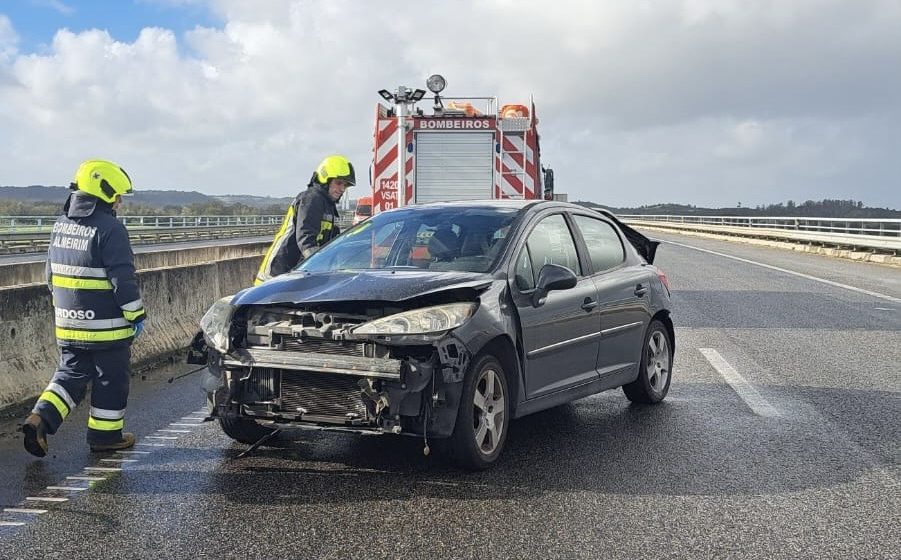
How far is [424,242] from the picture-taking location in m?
6.27

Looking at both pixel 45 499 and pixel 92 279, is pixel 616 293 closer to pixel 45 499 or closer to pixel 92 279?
Result: pixel 92 279

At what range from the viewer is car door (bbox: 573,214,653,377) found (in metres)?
6.67

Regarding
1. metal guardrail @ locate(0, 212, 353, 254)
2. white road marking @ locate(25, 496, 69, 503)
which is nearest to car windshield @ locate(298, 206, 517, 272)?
white road marking @ locate(25, 496, 69, 503)

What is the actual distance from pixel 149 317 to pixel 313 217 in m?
2.65

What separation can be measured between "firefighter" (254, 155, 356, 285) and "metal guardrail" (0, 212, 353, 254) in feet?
34.5

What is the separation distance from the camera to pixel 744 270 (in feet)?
73.6

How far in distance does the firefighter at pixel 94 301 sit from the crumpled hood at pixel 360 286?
0.85 m

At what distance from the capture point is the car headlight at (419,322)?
196 inches

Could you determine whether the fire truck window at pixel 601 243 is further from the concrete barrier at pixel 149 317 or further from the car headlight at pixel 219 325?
the concrete barrier at pixel 149 317

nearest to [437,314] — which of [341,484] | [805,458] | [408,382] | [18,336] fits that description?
[408,382]

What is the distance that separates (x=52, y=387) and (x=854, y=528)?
4362mm

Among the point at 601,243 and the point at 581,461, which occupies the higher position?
the point at 601,243

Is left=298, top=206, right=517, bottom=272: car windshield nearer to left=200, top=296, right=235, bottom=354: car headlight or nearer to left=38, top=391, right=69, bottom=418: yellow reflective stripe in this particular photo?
left=200, top=296, right=235, bottom=354: car headlight

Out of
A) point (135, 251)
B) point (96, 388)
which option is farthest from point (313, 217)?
point (135, 251)
